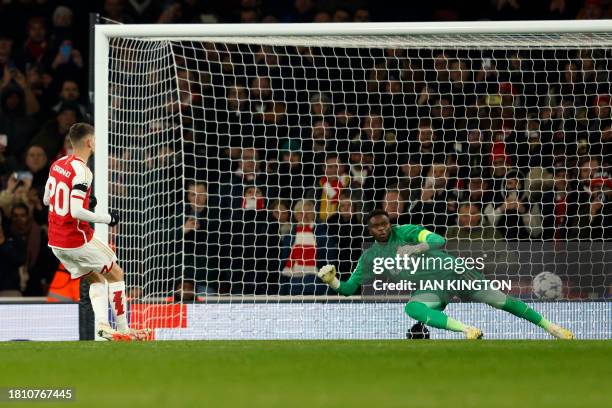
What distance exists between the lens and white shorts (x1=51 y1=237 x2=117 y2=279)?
34.5 ft

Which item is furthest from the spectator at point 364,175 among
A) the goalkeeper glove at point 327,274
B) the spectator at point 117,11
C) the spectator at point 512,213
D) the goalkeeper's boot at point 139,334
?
the spectator at point 117,11

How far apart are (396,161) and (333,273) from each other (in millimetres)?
2889

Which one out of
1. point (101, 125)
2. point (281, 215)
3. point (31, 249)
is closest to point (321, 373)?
point (101, 125)

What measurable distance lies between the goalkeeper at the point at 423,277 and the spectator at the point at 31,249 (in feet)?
14.7

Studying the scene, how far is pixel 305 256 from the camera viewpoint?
12875 millimetres

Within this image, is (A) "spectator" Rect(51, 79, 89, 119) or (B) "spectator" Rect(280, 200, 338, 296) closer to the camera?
(B) "spectator" Rect(280, 200, 338, 296)

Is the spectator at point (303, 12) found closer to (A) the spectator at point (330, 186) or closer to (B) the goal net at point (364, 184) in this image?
(B) the goal net at point (364, 184)

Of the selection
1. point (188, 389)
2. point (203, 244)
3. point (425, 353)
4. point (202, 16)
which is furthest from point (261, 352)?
point (202, 16)

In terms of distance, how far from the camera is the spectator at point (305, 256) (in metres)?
12.8

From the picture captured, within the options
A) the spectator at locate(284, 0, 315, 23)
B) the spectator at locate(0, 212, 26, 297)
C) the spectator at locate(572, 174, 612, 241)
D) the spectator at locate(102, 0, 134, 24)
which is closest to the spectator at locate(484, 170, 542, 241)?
the spectator at locate(572, 174, 612, 241)

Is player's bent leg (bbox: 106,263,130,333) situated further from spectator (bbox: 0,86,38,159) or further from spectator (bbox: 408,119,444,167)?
spectator (bbox: 0,86,38,159)

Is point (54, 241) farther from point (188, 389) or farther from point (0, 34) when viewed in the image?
point (0, 34)

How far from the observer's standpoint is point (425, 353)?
8672 millimetres

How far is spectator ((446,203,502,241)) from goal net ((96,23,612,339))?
2cm
